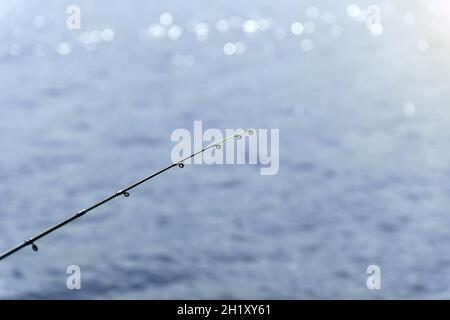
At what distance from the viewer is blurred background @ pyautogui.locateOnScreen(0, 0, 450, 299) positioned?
9992 millimetres

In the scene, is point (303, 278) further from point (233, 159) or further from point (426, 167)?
point (426, 167)

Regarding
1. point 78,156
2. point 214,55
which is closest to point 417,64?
point 214,55

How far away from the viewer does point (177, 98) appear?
15.5 metres

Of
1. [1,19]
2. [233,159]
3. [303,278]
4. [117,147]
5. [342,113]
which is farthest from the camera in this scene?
[1,19]

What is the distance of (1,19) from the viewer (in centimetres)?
1878

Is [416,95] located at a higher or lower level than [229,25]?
lower

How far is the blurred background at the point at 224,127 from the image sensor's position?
9.99 m

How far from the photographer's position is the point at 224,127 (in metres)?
14.0

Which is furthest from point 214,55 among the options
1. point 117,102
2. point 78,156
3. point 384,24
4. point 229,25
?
point 78,156

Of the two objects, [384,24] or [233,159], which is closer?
[233,159]

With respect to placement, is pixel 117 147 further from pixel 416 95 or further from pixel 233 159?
pixel 416 95
